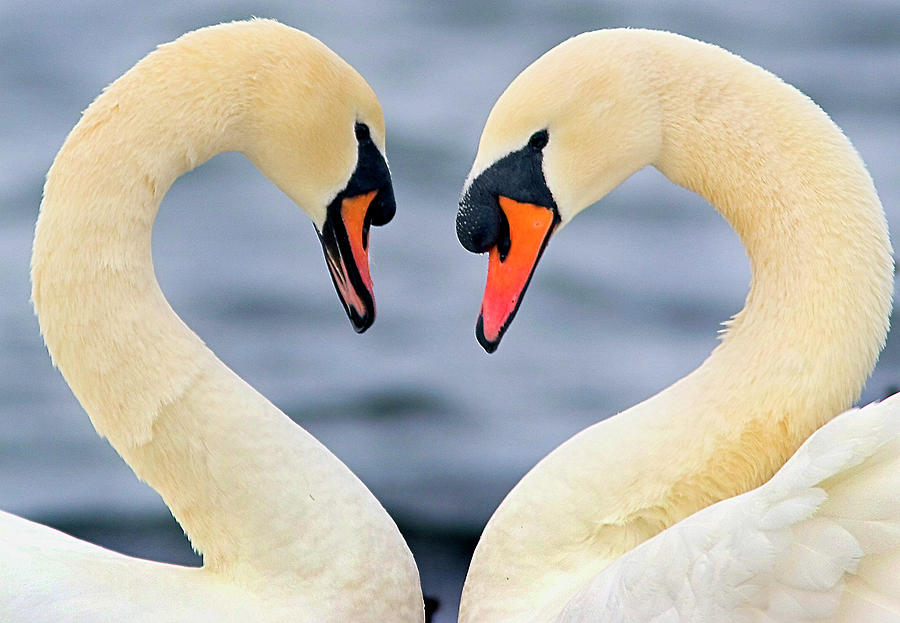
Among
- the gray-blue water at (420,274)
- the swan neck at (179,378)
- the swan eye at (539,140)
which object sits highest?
the swan eye at (539,140)

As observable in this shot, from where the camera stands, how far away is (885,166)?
6.36 meters

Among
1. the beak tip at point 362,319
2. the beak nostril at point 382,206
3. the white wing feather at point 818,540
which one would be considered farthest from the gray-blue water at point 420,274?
the white wing feather at point 818,540

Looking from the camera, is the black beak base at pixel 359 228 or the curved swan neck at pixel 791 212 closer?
the curved swan neck at pixel 791 212

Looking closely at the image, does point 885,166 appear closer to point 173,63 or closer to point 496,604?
point 496,604

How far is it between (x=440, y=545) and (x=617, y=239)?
1.95 metres

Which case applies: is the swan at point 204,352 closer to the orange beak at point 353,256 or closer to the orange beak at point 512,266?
the orange beak at point 353,256

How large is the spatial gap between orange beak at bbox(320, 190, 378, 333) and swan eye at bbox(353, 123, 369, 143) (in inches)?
4.9

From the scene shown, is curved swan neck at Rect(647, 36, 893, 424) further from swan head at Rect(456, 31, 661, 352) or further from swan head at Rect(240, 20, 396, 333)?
swan head at Rect(240, 20, 396, 333)

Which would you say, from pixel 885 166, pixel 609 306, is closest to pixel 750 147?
pixel 609 306

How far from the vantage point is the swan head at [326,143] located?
3.46m

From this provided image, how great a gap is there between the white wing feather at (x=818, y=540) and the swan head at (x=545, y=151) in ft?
2.81

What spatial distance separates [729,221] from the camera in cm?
345

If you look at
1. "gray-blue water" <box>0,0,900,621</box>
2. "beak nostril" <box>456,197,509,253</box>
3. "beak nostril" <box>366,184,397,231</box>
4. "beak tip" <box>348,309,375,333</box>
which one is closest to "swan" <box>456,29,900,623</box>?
"beak nostril" <box>456,197,509,253</box>

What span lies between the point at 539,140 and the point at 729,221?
0.44 meters
